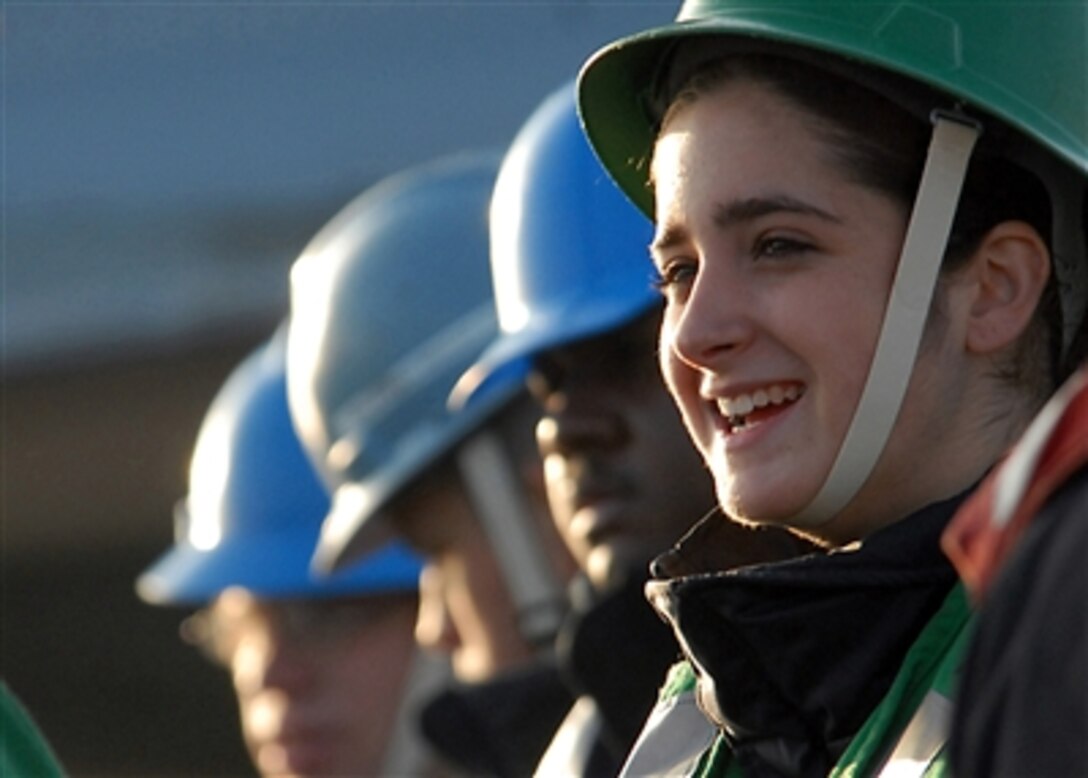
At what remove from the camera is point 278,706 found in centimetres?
655

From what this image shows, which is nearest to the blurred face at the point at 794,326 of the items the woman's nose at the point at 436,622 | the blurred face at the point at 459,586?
the blurred face at the point at 459,586

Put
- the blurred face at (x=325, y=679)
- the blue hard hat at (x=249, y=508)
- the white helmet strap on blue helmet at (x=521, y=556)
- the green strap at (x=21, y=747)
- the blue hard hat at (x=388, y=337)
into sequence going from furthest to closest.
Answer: the blue hard hat at (x=249, y=508)
the blurred face at (x=325, y=679)
the blue hard hat at (x=388, y=337)
the white helmet strap on blue helmet at (x=521, y=556)
the green strap at (x=21, y=747)

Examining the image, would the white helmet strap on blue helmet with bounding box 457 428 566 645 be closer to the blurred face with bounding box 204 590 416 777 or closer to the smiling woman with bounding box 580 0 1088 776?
the blurred face with bounding box 204 590 416 777

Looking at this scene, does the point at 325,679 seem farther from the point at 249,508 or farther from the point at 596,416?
the point at 596,416

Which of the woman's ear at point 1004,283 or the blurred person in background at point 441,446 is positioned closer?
the woman's ear at point 1004,283

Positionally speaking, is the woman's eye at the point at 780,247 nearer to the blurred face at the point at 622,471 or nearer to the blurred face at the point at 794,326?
the blurred face at the point at 794,326

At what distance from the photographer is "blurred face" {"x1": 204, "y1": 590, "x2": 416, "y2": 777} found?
250 inches

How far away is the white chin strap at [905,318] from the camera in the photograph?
3248 millimetres

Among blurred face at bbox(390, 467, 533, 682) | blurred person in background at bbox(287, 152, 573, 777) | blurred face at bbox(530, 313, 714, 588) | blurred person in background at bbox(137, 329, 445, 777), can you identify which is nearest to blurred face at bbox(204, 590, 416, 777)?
blurred person in background at bbox(137, 329, 445, 777)

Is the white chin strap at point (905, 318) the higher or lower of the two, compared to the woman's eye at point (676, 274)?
lower

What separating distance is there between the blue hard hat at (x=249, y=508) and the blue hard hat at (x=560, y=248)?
1.65m

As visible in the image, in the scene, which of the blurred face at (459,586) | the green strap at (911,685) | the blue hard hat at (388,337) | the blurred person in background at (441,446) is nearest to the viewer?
the green strap at (911,685)

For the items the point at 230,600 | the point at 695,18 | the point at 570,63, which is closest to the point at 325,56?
the point at 570,63

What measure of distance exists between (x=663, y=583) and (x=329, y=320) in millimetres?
3358
